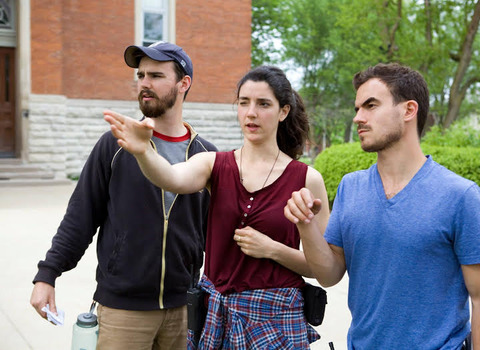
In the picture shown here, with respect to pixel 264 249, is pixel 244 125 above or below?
above

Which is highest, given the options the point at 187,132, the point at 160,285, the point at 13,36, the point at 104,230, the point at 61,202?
the point at 13,36

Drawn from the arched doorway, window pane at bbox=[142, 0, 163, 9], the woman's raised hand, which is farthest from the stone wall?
the woman's raised hand

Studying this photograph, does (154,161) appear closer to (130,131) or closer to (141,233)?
(130,131)

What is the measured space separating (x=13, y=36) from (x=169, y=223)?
1799 cm

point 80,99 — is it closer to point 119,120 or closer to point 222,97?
point 222,97

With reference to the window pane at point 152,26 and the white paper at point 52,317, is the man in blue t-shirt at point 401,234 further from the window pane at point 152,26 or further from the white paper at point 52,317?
the window pane at point 152,26

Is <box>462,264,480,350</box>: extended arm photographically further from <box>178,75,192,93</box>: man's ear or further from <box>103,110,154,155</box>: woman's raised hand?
<box>178,75,192,93</box>: man's ear

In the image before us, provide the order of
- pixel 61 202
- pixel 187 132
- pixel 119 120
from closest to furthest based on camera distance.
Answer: pixel 119 120 < pixel 187 132 < pixel 61 202

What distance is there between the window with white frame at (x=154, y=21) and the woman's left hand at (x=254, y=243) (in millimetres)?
18813

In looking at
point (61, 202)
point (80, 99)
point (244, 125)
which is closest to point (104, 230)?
point (244, 125)

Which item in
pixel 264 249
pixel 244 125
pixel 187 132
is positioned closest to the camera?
pixel 264 249

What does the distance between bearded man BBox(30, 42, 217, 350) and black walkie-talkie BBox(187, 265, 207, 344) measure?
413 mm

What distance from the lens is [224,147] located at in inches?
862

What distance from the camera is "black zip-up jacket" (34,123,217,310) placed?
3.08m
